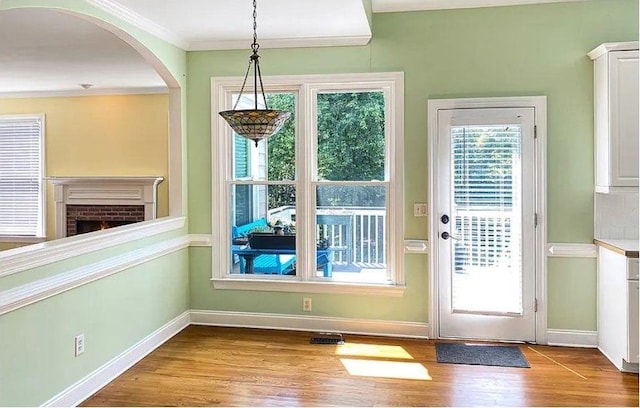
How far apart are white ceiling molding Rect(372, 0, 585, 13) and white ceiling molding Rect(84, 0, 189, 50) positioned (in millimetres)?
1664

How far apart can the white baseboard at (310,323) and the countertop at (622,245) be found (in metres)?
1.48

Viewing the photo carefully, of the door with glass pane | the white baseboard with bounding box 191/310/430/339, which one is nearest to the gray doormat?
the door with glass pane

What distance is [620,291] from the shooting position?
3.57 metres

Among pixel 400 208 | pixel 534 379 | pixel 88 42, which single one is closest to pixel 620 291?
pixel 534 379

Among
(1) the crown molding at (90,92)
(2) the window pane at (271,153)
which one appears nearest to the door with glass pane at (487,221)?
(2) the window pane at (271,153)

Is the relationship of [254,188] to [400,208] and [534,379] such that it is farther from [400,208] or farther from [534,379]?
[534,379]

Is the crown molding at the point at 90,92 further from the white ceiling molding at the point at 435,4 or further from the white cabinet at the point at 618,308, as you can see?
the white cabinet at the point at 618,308

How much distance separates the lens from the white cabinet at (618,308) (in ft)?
11.3

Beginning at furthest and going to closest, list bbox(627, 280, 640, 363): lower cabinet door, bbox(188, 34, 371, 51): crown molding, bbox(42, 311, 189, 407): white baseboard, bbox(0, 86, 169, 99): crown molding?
bbox(0, 86, 169, 99): crown molding, bbox(188, 34, 371, 51): crown molding, bbox(627, 280, 640, 363): lower cabinet door, bbox(42, 311, 189, 407): white baseboard

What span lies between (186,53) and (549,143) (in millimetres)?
3165

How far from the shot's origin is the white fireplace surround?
683 centimetres

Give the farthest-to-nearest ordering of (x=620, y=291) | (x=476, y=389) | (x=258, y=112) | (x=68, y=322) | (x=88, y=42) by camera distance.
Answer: (x=88, y=42) → (x=620, y=291) → (x=476, y=389) → (x=68, y=322) → (x=258, y=112)

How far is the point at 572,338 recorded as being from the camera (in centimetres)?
409

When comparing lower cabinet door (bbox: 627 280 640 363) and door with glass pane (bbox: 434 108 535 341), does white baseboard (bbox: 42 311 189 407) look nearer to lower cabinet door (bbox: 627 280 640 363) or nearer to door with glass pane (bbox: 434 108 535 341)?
door with glass pane (bbox: 434 108 535 341)
